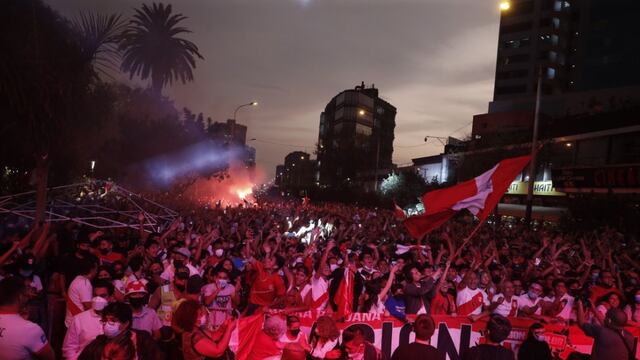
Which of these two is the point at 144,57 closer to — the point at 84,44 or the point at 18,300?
the point at 84,44

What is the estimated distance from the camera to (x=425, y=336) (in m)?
4.25

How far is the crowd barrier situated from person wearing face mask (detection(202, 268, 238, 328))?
97cm

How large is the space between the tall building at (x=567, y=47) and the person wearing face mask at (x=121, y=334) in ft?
206

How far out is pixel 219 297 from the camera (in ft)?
21.6

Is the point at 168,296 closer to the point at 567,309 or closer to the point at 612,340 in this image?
the point at 612,340

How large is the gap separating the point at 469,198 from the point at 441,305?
2203 millimetres

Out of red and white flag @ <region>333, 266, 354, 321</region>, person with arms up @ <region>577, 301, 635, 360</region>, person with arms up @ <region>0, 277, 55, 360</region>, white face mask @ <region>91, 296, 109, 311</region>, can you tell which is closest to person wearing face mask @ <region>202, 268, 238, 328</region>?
white face mask @ <region>91, 296, 109, 311</region>

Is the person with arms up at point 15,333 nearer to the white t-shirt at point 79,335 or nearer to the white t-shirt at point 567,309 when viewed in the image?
the white t-shirt at point 79,335

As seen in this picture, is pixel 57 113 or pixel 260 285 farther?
pixel 57 113

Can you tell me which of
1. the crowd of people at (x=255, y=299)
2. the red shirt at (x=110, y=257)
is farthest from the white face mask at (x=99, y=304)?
the red shirt at (x=110, y=257)

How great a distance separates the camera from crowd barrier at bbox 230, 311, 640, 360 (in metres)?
6.33

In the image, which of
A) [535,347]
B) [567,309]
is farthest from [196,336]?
[567,309]

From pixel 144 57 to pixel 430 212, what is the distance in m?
32.9

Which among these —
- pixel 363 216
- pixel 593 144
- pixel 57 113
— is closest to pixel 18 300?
pixel 57 113
